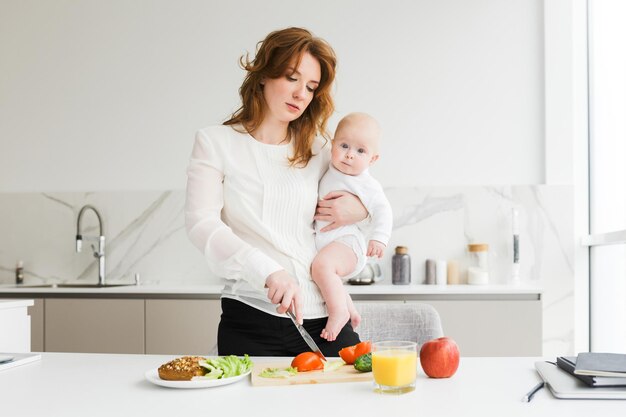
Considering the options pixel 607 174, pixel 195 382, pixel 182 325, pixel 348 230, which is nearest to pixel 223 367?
pixel 195 382

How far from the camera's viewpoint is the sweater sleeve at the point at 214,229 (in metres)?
1.58

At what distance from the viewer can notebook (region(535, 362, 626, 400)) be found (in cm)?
117

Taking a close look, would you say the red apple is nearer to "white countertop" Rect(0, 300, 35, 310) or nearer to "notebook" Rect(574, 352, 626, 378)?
"notebook" Rect(574, 352, 626, 378)

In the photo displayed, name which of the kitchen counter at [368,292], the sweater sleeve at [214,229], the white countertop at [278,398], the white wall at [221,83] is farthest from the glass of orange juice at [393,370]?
the white wall at [221,83]

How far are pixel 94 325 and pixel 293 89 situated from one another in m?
2.26

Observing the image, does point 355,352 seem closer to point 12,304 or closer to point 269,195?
point 269,195

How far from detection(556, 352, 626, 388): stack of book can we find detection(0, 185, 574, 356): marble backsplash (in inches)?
95.8

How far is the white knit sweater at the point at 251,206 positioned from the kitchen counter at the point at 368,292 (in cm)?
160

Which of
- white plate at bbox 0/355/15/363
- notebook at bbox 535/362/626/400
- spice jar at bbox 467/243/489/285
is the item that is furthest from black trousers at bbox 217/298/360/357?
spice jar at bbox 467/243/489/285

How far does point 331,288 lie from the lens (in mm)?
1729

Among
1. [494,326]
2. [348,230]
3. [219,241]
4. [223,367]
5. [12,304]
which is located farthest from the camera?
[494,326]

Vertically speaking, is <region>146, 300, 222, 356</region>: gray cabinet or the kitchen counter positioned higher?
the kitchen counter

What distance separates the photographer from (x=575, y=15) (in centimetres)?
385

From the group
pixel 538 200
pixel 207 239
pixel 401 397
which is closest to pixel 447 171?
pixel 538 200
